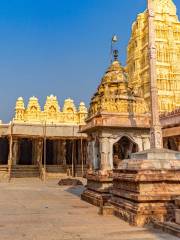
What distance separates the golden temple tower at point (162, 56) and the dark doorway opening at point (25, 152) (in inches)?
644

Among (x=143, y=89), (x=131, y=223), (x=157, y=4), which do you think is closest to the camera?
(x=131, y=223)

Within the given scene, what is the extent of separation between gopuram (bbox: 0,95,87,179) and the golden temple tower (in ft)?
42.2

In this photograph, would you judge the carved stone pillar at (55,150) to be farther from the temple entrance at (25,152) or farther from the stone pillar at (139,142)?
the stone pillar at (139,142)

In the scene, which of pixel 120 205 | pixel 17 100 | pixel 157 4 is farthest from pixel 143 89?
pixel 120 205

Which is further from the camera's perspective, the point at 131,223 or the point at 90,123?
the point at 90,123

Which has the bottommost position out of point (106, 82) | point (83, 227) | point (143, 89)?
point (83, 227)

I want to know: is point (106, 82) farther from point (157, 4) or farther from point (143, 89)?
point (157, 4)

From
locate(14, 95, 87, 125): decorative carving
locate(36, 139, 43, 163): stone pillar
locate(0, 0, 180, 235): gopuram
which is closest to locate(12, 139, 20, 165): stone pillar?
locate(0, 0, 180, 235): gopuram

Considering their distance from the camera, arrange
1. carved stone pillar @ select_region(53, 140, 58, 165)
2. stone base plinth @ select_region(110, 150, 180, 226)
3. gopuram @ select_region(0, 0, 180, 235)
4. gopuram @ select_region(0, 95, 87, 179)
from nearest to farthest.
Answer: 1. stone base plinth @ select_region(110, 150, 180, 226)
2. gopuram @ select_region(0, 0, 180, 235)
3. gopuram @ select_region(0, 95, 87, 179)
4. carved stone pillar @ select_region(53, 140, 58, 165)

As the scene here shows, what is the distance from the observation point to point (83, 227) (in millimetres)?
6879

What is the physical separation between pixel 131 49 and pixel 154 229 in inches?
1760

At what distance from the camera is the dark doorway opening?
35.0m

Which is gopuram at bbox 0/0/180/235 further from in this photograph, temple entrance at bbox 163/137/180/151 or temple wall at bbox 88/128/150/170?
temple entrance at bbox 163/137/180/151

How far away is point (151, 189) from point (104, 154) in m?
4.12
